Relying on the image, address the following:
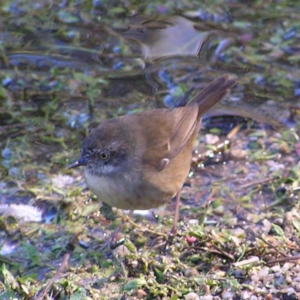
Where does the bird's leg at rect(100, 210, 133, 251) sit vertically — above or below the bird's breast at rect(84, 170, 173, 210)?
below

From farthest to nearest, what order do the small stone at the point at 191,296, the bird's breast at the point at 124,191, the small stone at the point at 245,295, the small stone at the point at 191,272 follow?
the bird's breast at the point at 124,191 < the small stone at the point at 191,272 < the small stone at the point at 191,296 < the small stone at the point at 245,295

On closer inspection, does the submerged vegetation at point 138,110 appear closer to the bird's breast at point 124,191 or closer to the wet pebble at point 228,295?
the wet pebble at point 228,295

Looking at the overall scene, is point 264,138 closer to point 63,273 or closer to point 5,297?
point 63,273

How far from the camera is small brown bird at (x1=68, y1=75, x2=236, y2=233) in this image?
17.8 feet

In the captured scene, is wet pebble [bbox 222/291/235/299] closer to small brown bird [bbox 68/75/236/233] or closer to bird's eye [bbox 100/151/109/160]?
small brown bird [bbox 68/75/236/233]

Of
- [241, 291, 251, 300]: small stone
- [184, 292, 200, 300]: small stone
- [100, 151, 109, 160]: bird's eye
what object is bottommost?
[184, 292, 200, 300]: small stone

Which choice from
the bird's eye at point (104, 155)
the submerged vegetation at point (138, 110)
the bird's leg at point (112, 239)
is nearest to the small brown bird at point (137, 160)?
the bird's eye at point (104, 155)

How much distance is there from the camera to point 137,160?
5551mm

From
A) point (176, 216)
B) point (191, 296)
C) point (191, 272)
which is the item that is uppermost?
point (191, 296)

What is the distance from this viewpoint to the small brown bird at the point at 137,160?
17.8 feet

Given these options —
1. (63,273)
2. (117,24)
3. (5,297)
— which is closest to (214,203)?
(63,273)

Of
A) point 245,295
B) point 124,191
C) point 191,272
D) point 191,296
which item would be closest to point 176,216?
point 124,191

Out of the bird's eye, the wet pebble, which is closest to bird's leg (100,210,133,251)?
the bird's eye

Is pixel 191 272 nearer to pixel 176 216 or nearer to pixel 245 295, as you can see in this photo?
pixel 245 295
